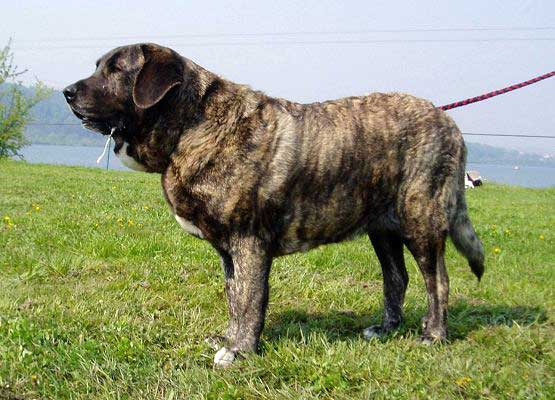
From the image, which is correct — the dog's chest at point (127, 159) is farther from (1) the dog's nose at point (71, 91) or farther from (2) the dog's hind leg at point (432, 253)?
(2) the dog's hind leg at point (432, 253)

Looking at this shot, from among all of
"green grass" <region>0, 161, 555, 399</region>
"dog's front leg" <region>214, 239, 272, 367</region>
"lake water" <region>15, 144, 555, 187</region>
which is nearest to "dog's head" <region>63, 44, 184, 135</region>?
"lake water" <region>15, 144, 555, 187</region>

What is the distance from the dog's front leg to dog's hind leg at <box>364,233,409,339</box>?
1.12 m

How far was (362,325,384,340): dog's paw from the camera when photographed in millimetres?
4463

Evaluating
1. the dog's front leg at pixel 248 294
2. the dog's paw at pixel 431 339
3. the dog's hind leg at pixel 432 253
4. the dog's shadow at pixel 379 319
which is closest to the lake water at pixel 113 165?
the dog's front leg at pixel 248 294

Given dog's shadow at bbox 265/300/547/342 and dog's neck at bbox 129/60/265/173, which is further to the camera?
dog's shadow at bbox 265/300/547/342

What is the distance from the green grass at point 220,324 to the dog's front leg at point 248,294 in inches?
5.4

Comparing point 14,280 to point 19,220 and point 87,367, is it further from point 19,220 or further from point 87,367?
point 19,220

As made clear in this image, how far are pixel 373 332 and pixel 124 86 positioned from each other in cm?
249

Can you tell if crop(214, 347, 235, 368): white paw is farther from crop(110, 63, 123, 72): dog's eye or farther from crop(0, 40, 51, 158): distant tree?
crop(0, 40, 51, 158): distant tree

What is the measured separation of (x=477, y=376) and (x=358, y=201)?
1351 mm

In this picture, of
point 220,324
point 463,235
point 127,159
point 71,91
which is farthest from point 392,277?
point 71,91

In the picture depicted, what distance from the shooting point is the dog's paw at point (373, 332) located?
14.6 feet

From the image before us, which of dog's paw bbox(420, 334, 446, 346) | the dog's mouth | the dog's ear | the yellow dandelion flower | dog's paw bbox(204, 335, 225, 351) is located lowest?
dog's paw bbox(204, 335, 225, 351)

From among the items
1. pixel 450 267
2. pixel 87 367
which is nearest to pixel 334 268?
pixel 450 267
